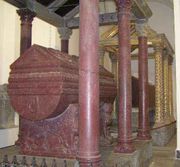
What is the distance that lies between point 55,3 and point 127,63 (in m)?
2.98

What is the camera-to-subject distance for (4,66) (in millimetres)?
7508

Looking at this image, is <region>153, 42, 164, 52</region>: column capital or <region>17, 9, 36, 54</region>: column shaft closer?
<region>17, 9, 36, 54</region>: column shaft

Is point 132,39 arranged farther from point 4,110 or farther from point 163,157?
point 4,110

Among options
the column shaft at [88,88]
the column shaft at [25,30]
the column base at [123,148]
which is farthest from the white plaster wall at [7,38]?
the column shaft at [88,88]

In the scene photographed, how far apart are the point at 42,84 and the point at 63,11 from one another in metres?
4.18

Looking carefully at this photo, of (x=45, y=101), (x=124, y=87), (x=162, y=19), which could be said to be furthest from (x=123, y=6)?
(x=162, y=19)

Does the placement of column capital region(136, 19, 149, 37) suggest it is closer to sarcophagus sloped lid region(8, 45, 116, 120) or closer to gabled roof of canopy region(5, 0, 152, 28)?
gabled roof of canopy region(5, 0, 152, 28)

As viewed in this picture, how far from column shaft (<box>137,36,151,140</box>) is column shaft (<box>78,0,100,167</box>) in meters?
3.72

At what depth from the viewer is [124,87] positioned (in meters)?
5.09

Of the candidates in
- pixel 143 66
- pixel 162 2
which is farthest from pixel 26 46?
pixel 162 2

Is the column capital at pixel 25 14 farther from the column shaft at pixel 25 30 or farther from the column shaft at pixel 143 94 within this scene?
the column shaft at pixel 143 94

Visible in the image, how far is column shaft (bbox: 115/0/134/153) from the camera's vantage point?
4.97 meters

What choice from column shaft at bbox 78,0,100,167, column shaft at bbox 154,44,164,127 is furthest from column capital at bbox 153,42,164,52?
column shaft at bbox 78,0,100,167

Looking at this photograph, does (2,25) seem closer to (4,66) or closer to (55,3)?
(4,66)
